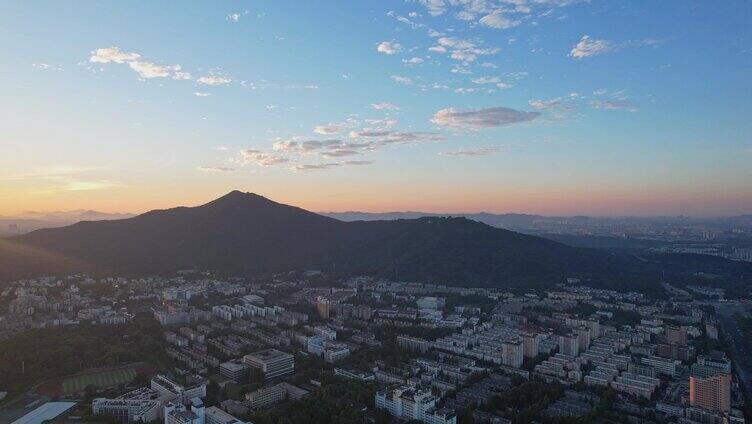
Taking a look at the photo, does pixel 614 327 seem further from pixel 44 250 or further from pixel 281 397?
pixel 44 250

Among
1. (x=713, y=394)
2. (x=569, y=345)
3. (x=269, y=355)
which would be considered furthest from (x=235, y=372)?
(x=713, y=394)

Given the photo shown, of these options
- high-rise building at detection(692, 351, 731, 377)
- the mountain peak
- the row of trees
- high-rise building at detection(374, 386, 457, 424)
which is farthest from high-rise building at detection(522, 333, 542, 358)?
the mountain peak

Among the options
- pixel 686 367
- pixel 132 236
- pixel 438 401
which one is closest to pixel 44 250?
pixel 132 236

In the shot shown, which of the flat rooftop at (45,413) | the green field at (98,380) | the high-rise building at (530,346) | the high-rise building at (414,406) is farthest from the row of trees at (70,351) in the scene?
the high-rise building at (530,346)

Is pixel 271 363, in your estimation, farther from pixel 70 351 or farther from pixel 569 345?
pixel 569 345

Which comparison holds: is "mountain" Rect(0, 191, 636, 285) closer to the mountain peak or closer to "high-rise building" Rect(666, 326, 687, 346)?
the mountain peak

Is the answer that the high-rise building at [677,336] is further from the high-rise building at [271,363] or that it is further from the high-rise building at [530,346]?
the high-rise building at [271,363]
